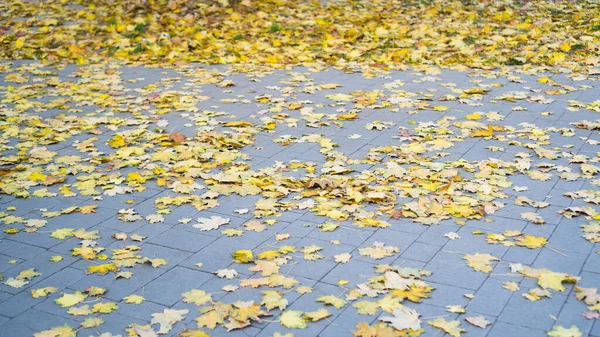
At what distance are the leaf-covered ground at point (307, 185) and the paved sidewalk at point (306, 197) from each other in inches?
0.8

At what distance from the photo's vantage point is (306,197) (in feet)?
17.9

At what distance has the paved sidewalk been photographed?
4031 mm

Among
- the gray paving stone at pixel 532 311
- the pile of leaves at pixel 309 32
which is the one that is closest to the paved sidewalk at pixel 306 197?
the gray paving stone at pixel 532 311

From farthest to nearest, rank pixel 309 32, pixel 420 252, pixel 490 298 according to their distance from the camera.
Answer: pixel 309 32 < pixel 420 252 < pixel 490 298

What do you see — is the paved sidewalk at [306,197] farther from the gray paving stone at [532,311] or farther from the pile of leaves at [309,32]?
the pile of leaves at [309,32]

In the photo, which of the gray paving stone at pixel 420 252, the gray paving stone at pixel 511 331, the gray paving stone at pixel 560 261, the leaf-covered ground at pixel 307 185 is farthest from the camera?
the gray paving stone at pixel 420 252

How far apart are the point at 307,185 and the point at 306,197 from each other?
0.20 m

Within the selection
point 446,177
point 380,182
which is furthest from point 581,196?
point 380,182

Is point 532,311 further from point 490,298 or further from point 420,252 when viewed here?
point 420,252

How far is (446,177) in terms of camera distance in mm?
5668

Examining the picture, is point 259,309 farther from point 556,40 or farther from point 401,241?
point 556,40

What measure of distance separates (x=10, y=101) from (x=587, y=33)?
26.3 ft

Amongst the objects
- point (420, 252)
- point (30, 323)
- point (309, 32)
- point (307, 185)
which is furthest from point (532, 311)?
point (309, 32)

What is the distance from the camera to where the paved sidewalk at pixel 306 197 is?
4031 millimetres
